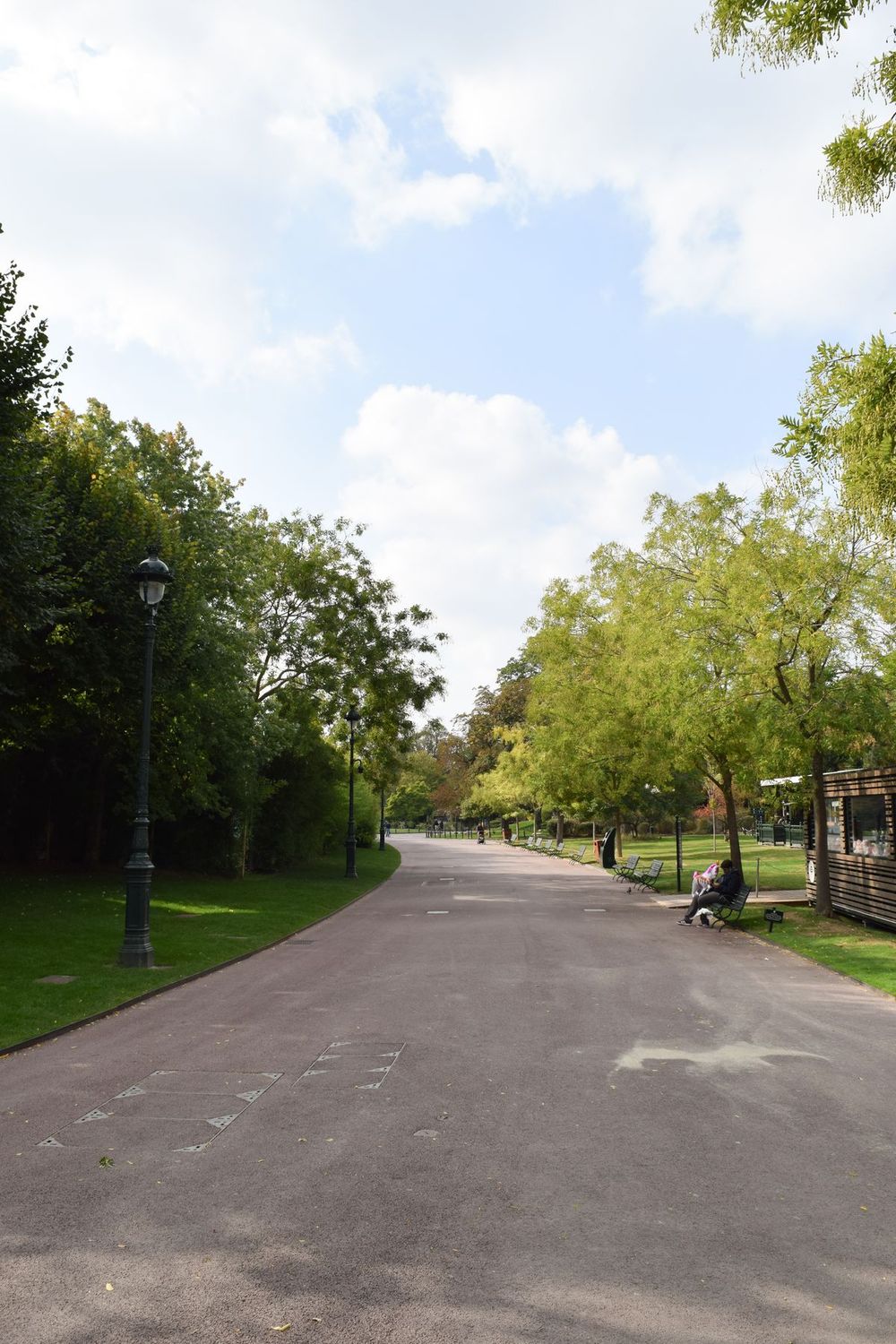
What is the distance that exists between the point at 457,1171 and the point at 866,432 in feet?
26.5

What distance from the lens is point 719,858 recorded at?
39.2 meters

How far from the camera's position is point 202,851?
3275 cm

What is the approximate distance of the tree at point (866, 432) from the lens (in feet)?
32.5

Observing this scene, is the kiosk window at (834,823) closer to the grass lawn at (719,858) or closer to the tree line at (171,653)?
the grass lawn at (719,858)

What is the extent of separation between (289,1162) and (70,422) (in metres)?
22.5

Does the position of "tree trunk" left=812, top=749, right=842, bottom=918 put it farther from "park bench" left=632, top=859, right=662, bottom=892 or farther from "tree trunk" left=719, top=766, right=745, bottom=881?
"park bench" left=632, top=859, right=662, bottom=892

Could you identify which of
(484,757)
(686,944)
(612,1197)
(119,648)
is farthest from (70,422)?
(484,757)

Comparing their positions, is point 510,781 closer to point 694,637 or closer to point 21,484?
point 694,637

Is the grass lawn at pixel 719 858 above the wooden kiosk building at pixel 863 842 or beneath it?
beneath

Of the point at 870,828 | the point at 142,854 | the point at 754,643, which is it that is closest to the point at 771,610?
the point at 754,643

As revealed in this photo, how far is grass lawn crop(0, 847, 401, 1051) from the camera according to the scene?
11.0 m

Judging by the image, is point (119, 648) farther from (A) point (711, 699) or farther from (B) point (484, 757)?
(B) point (484, 757)

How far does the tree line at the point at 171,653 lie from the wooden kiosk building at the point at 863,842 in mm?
14467

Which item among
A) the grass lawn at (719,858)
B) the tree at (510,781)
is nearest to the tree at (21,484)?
the grass lawn at (719,858)
